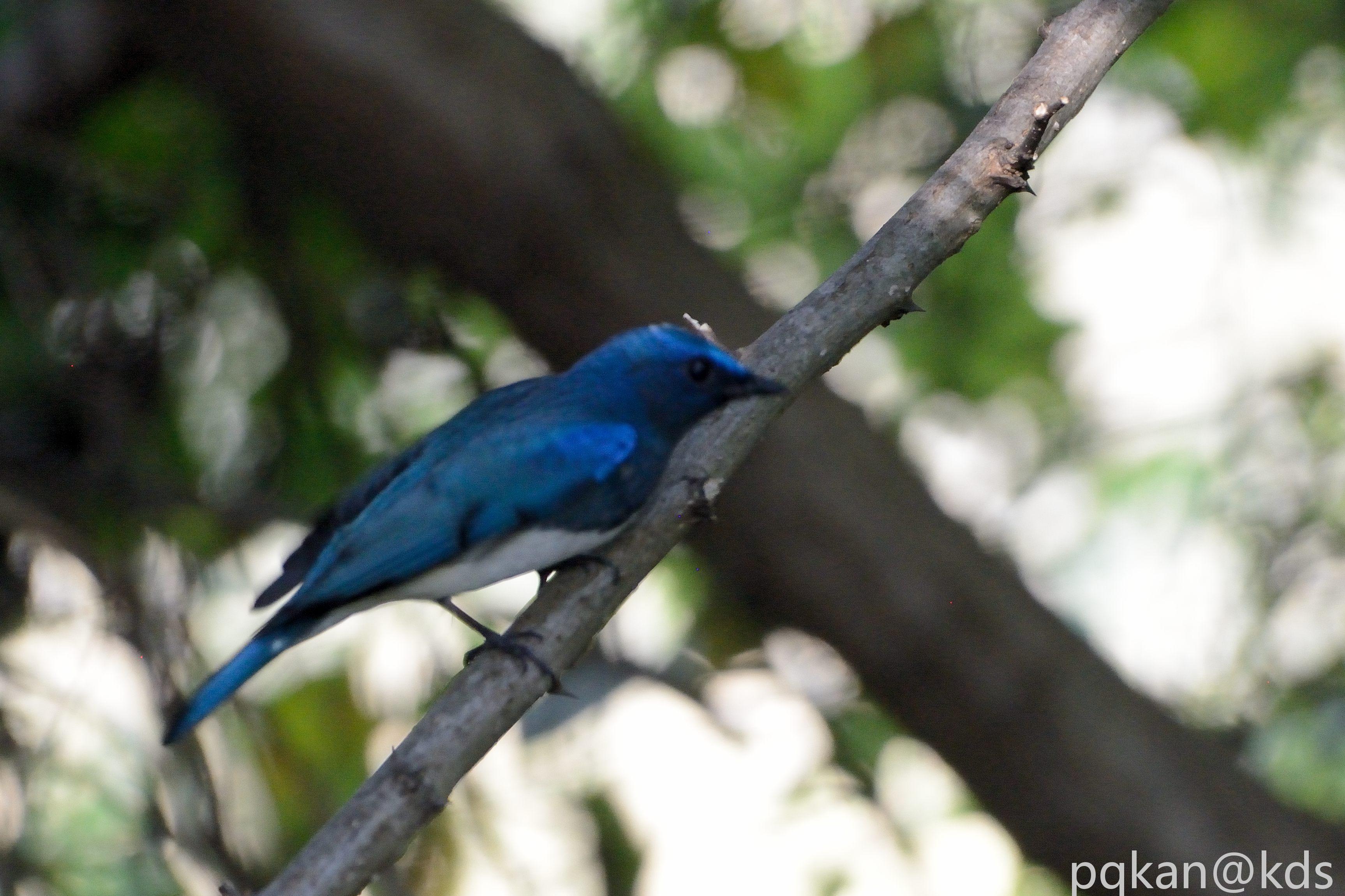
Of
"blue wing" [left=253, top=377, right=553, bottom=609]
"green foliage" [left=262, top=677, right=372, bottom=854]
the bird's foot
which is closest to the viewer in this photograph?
the bird's foot

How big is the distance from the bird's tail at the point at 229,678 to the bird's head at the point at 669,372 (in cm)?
84

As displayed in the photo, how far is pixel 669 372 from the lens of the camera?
2865mm

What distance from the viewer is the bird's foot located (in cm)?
221

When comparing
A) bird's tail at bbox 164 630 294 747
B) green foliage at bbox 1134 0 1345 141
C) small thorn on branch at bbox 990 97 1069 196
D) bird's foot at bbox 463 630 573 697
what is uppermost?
green foliage at bbox 1134 0 1345 141

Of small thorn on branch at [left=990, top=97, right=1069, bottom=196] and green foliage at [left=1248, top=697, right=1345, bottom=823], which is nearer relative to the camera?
small thorn on branch at [left=990, top=97, right=1069, bottom=196]

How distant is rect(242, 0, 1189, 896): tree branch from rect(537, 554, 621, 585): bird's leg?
0.5 inches

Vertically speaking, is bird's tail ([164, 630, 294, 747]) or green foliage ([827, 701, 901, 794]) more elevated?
green foliage ([827, 701, 901, 794])

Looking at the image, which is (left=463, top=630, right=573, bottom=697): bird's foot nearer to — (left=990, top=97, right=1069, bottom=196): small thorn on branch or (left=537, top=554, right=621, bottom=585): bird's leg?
(left=537, top=554, right=621, bottom=585): bird's leg

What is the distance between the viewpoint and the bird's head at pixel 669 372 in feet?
8.80

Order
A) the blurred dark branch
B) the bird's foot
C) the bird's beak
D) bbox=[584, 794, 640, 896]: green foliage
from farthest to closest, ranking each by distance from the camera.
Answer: the blurred dark branch, bbox=[584, 794, 640, 896]: green foliage, the bird's beak, the bird's foot

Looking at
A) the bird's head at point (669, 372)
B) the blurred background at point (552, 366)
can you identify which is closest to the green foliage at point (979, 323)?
the blurred background at point (552, 366)

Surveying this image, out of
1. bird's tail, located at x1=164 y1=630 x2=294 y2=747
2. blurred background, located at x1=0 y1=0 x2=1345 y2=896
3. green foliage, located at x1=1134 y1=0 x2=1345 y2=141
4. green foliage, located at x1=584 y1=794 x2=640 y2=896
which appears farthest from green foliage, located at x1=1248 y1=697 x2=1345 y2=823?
bird's tail, located at x1=164 y1=630 x2=294 y2=747

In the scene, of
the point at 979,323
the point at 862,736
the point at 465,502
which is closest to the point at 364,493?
the point at 465,502

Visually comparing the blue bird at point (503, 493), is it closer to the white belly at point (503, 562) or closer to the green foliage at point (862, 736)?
the white belly at point (503, 562)
